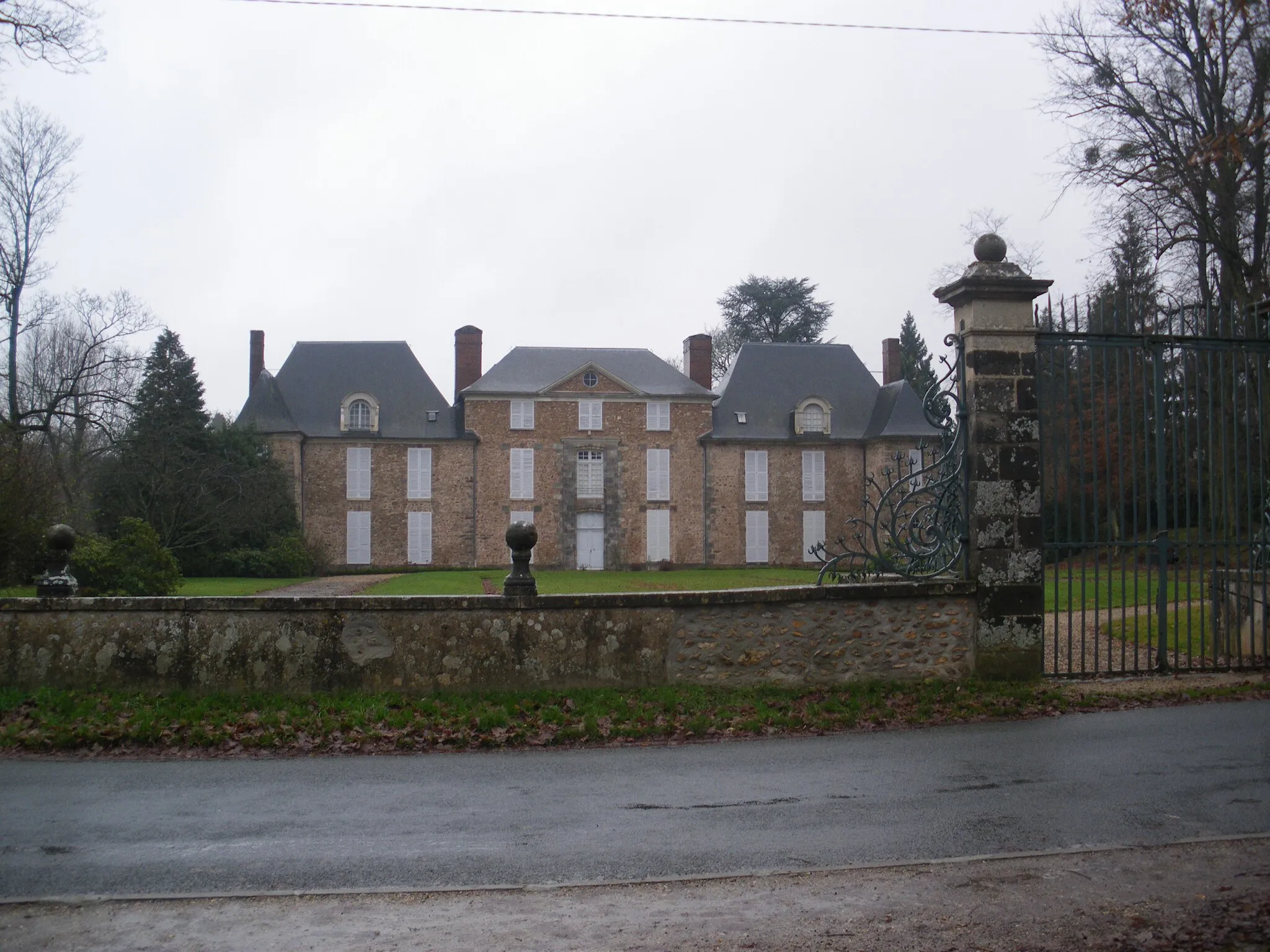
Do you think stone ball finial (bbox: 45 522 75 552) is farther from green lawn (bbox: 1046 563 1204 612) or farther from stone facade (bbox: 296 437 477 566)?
stone facade (bbox: 296 437 477 566)

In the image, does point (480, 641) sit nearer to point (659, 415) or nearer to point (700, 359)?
point (659, 415)

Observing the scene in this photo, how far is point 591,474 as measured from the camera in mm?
38438

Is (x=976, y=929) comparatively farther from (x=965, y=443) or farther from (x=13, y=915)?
(x=965, y=443)

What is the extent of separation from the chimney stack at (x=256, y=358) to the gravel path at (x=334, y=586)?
8.35 metres

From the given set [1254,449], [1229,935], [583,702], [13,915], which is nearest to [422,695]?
[583,702]

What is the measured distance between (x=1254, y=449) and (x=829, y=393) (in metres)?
31.4

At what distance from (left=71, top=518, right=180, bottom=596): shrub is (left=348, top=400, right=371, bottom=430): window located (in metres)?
17.9

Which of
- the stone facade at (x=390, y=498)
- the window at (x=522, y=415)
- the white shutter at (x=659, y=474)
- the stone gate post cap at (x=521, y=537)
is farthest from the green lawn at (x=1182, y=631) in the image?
the stone facade at (x=390, y=498)

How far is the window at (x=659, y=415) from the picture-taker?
3859 centimetres

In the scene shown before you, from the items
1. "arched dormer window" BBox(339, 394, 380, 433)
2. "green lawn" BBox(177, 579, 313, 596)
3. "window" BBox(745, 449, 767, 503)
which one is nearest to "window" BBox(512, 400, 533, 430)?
"arched dormer window" BBox(339, 394, 380, 433)

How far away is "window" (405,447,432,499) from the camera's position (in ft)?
124

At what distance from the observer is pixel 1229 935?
3420 mm

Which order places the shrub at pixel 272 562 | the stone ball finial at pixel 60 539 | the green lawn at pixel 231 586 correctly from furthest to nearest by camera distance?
the shrub at pixel 272 562 → the green lawn at pixel 231 586 → the stone ball finial at pixel 60 539

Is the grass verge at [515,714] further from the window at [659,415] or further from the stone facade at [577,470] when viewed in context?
the window at [659,415]
